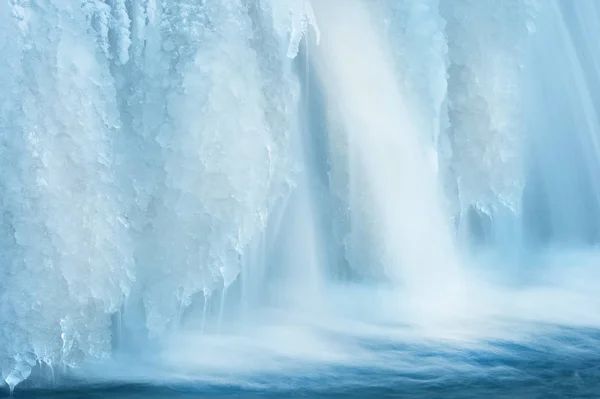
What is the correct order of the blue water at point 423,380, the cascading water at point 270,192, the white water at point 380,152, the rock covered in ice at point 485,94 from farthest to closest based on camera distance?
the rock covered in ice at point 485,94
the white water at point 380,152
the cascading water at point 270,192
the blue water at point 423,380

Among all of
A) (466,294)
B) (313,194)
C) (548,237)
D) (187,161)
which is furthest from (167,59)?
(548,237)

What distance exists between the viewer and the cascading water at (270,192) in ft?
15.1

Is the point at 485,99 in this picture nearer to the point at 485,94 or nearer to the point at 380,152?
the point at 485,94

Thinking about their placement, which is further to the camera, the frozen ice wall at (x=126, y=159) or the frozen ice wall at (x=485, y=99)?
the frozen ice wall at (x=485, y=99)

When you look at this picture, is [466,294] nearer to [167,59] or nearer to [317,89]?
[317,89]

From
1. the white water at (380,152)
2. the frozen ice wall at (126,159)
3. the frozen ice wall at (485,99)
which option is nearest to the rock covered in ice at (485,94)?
the frozen ice wall at (485,99)

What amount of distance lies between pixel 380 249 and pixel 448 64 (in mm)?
1340

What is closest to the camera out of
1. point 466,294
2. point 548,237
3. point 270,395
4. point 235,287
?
point 270,395

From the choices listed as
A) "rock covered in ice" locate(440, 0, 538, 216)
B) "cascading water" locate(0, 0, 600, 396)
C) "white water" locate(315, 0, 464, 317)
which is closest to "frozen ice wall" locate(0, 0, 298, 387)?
"cascading water" locate(0, 0, 600, 396)

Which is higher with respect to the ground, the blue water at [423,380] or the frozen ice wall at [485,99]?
Result: the frozen ice wall at [485,99]

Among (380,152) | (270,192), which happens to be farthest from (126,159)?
(380,152)

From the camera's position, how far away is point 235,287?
5.49 metres

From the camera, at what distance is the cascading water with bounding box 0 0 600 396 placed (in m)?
4.60

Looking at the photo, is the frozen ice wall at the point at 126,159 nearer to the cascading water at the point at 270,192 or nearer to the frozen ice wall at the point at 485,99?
the cascading water at the point at 270,192
